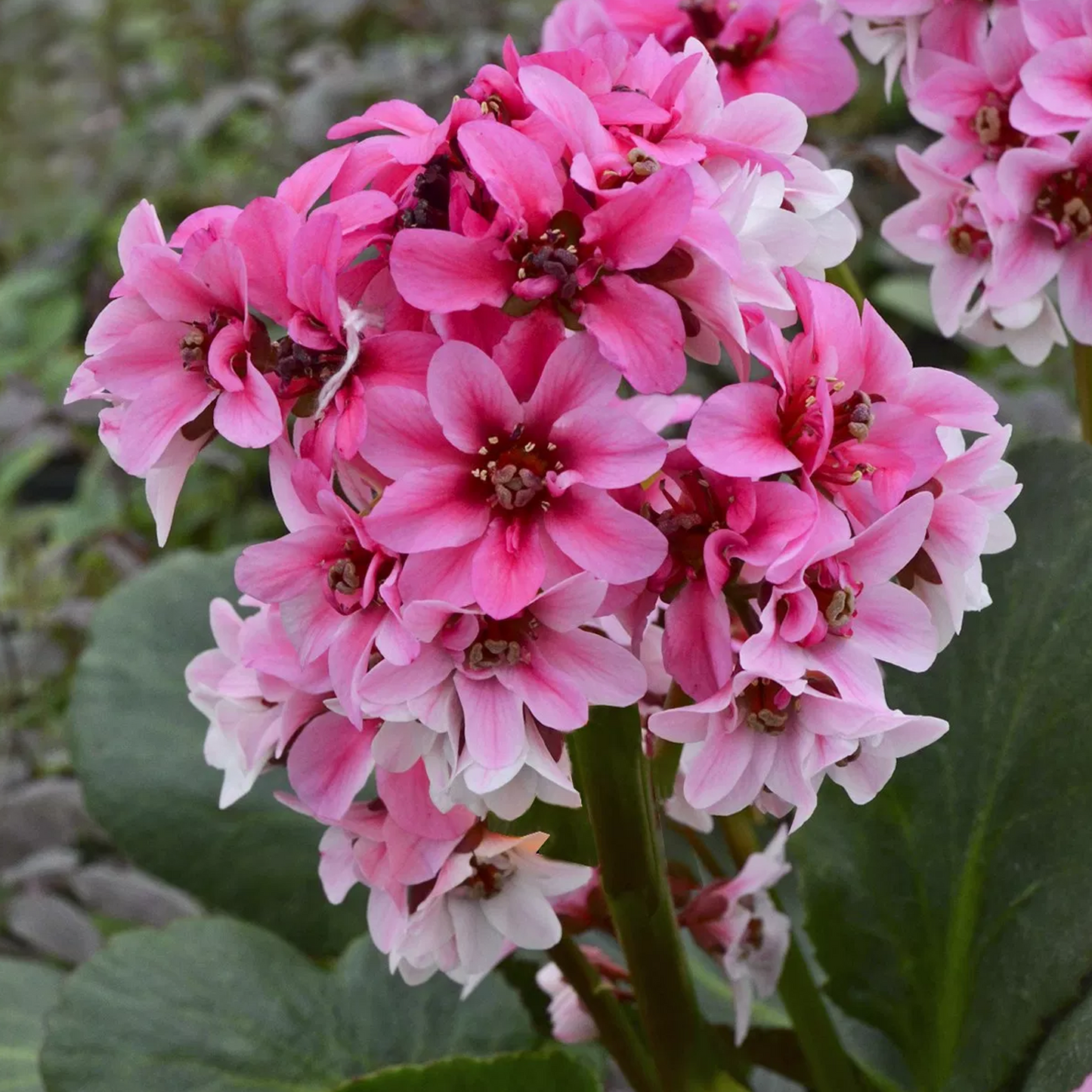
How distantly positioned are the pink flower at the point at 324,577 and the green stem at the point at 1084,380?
1.52ft

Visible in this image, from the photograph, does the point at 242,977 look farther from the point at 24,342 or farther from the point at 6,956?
the point at 24,342

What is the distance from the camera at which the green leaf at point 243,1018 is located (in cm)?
66

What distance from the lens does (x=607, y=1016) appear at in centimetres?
60

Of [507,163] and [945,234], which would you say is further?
[945,234]

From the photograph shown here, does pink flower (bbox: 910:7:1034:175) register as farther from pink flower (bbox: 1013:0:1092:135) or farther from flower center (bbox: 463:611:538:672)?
flower center (bbox: 463:611:538:672)

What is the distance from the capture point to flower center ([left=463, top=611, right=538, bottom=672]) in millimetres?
389

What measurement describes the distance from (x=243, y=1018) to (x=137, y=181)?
1.21 m

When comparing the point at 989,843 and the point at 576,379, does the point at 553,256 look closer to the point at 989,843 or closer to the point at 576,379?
the point at 576,379

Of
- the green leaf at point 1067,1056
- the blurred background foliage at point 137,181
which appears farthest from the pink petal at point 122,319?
the blurred background foliage at point 137,181

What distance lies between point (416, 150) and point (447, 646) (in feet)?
0.49

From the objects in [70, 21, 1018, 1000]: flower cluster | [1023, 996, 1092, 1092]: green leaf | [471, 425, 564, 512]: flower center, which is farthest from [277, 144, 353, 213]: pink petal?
[1023, 996, 1092, 1092]: green leaf

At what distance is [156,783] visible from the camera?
0.80 metres

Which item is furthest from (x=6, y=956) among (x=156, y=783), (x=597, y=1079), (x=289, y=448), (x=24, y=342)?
(x=24, y=342)

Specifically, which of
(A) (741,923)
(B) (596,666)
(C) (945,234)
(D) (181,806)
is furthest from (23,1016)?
(C) (945,234)
